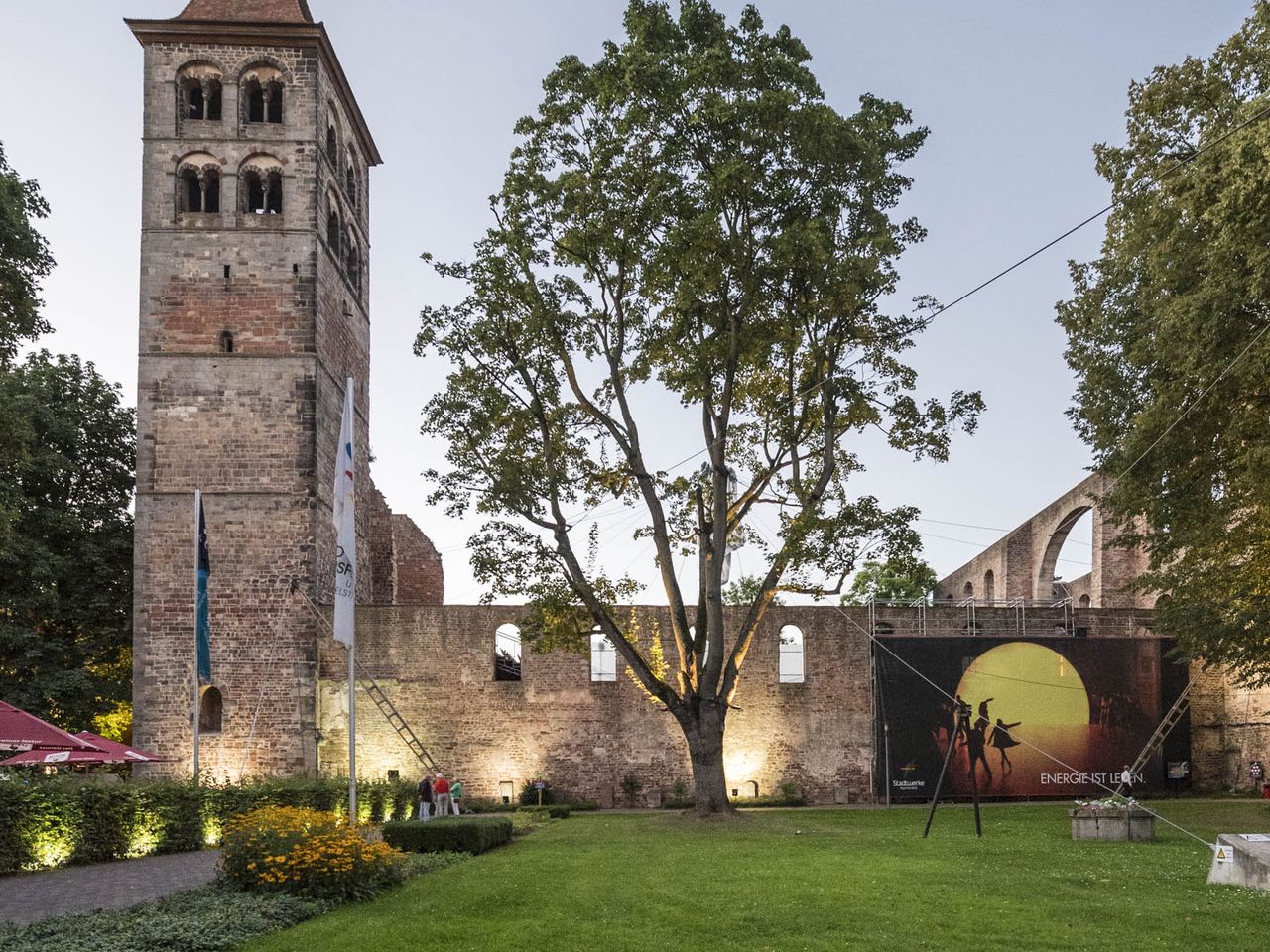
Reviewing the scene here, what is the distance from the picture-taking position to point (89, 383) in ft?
111

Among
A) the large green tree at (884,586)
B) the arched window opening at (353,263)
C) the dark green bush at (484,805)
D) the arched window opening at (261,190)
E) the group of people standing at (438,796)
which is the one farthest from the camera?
the large green tree at (884,586)

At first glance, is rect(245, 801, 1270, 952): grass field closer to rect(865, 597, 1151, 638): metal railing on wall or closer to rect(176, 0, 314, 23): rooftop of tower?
rect(865, 597, 1151, 638): metal railing on wall

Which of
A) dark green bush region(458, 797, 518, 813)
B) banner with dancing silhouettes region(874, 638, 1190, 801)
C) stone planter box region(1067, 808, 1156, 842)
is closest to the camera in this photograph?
stone planter box region(1067, 808, 1156, 842)

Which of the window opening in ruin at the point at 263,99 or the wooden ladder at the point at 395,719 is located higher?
the window opening in ruin at the point at 263,99

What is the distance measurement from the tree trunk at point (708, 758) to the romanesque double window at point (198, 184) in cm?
1738

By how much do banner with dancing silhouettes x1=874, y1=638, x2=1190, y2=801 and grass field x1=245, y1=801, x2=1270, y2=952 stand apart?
12547 mm

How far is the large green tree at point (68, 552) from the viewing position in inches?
1168

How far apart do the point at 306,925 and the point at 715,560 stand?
41.9ft

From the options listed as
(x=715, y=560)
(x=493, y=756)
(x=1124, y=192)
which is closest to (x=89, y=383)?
(x=493, y=756)

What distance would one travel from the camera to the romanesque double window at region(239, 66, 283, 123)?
31.0 meters

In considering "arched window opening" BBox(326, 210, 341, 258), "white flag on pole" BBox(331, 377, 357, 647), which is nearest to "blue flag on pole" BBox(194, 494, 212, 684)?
"white flag on pole" BBox(331, 377, 357, 647)

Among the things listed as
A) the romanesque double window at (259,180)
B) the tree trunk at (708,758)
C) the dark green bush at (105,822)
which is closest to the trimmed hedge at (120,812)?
the dark green bush at (105,822)

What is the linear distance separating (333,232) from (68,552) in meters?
10.5

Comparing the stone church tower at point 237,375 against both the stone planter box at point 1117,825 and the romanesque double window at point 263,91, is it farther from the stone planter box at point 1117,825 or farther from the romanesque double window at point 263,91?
the stone planter box at point 1117,825
